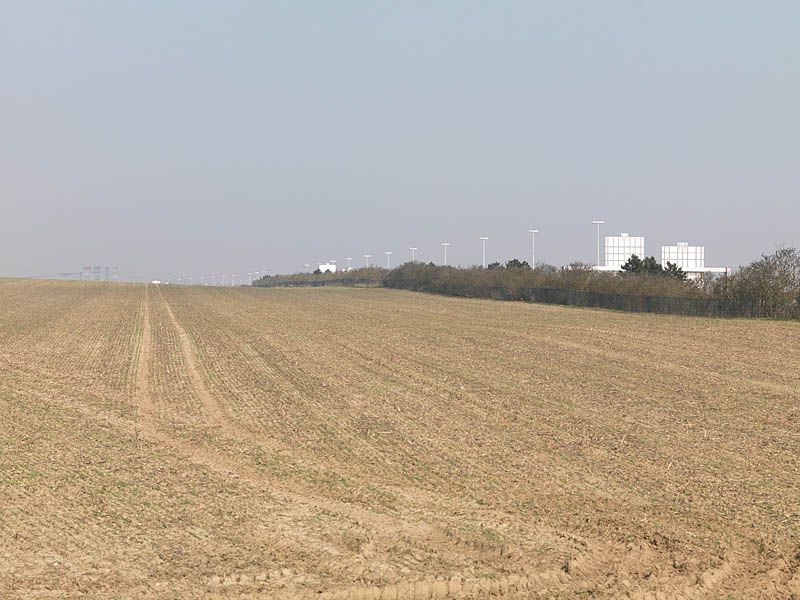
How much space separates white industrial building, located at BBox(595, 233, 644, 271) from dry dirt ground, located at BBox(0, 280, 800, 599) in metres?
62.6

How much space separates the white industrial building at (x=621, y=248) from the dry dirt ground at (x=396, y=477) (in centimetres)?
6258

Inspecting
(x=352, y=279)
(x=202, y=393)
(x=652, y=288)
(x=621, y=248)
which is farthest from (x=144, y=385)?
(x=352, y=279)

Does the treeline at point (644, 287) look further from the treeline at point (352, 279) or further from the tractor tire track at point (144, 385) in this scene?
the tractor tire track at point (144, 385)

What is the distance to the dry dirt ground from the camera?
692 centimetres

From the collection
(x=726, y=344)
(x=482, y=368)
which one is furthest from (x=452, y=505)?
(x=726, y=344)

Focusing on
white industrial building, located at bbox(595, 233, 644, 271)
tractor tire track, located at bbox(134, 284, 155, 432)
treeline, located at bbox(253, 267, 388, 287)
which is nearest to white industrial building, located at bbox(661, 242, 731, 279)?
white industrial building, located at bbox(595, 233, 644, 271)

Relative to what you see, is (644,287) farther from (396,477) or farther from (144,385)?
(396,477)

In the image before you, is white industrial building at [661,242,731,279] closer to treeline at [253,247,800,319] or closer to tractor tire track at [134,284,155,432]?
treeline at [253,247,800,319]

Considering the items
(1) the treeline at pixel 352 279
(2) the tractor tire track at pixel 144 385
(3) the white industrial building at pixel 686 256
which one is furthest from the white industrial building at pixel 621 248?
(2) the tractor tire track at pixel 144 385

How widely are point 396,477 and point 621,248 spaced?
77.7m

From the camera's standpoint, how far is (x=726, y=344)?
2783cm

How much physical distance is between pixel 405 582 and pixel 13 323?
99.9 feet

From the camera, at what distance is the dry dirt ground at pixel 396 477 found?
6922 millimetres

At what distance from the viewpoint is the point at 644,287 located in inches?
1905
